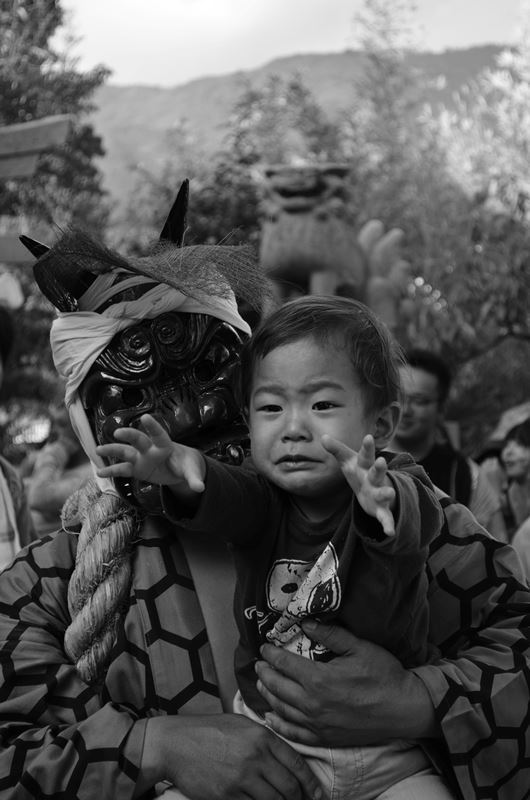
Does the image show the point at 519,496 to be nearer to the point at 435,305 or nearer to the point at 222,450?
the point at 222,450

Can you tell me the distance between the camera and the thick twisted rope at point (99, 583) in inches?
83.6

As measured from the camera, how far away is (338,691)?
6.28 ft

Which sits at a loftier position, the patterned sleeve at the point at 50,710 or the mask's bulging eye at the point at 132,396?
the mask's bulging eye at the point at 132,396

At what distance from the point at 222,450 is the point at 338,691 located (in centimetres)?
61

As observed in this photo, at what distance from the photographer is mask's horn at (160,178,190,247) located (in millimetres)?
2463

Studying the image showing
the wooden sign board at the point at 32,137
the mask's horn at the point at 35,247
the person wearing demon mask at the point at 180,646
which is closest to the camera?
the person wearing demon mask at the point at 180,646

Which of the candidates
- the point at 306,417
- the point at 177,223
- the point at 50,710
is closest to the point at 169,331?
the point at 177,223

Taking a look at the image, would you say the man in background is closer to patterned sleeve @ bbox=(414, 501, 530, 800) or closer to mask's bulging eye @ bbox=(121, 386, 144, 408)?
patterned sleeve @ bbox=(414, 501, 530, 800)

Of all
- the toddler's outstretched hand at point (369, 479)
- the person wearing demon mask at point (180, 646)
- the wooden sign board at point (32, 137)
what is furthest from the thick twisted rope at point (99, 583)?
the wooden sign board at point (32, 137)

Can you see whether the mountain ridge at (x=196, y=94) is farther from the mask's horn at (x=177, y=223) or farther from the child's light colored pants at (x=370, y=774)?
the child's light colored pants at (x=370, y=774)

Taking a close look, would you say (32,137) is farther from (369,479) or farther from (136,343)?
(369,479)

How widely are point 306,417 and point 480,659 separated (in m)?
0.62

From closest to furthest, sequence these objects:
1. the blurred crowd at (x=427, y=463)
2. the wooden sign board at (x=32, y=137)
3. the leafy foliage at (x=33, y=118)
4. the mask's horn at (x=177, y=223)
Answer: the mask's horn at (x=177, y=223) < the blurred crowd at (x=427, y=463) < the wooden sign board at (x=32, y=137) < the leafy foliage at (x=33, y=118)

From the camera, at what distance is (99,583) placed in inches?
85.3
